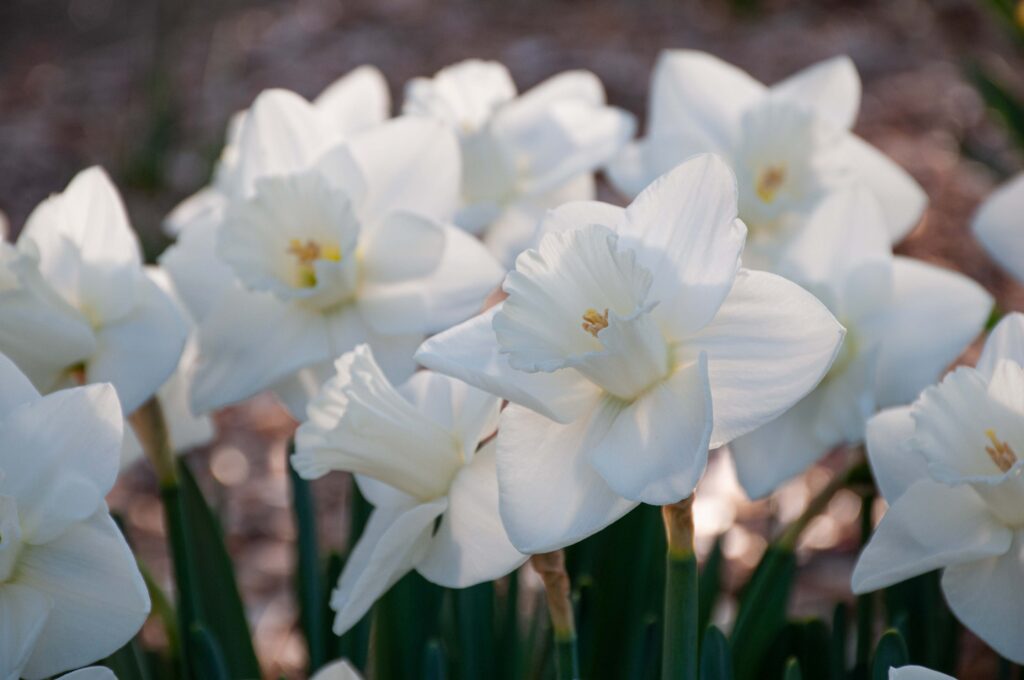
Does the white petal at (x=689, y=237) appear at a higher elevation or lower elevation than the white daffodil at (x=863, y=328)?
higher

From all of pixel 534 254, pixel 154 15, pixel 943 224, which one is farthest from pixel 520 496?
pixel 154 15

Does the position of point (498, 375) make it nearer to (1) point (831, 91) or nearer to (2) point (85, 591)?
A: (2) point (85, 591)

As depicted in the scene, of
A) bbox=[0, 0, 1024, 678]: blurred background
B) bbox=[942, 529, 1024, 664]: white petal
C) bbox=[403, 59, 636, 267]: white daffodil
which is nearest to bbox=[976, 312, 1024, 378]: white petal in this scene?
bbox=[942, 529, 1024, 664]: white petal

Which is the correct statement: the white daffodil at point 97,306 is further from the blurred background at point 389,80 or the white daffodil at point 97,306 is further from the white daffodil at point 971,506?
the blurred background at point 389,80

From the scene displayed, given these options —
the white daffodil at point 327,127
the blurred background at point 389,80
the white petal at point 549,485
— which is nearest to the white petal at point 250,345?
the white daffodil at point 327,127

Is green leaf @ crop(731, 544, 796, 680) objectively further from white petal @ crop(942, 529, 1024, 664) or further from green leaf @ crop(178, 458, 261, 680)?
green leaf @ crop(178, 458, 261, 680)

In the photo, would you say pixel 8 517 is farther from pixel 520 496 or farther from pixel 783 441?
pixel 783 441

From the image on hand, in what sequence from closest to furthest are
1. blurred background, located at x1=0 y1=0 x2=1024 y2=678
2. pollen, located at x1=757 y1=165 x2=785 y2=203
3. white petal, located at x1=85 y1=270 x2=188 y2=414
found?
1. white petal, located at x1=85 y1=270 x2=188 y2=414
2. pollen, located at x1=757 y1=165 x2=785 y2=203
3. blurred background, located at x1=0 y1=0 x2=1024 y2=678
